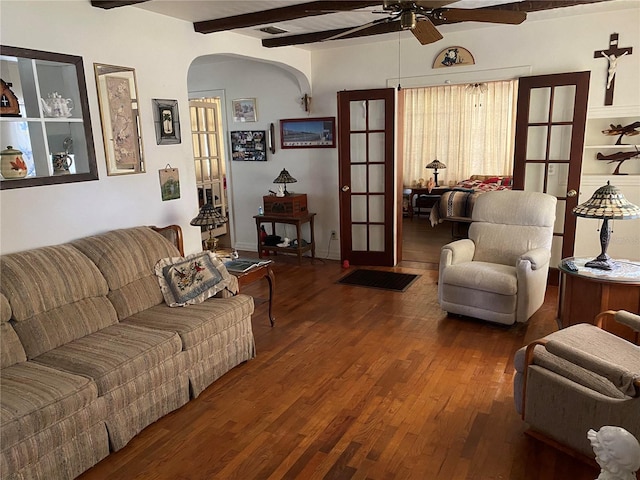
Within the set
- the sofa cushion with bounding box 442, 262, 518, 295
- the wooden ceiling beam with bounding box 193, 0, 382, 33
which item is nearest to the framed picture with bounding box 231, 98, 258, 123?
the wooden ceiling beam with bounding box 193, 0, 382, 33

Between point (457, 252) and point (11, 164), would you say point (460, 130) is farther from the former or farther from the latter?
point (11, 164)

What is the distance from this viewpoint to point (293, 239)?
6180mm

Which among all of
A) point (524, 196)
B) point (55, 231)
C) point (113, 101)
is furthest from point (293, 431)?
point (524, 196)

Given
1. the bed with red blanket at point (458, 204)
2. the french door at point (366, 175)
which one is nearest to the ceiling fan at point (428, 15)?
the french door at point (366, 175)

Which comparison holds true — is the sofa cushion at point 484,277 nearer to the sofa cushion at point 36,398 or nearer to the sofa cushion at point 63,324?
the sofa cushion at point 63,324

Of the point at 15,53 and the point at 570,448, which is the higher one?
the point at 15,53

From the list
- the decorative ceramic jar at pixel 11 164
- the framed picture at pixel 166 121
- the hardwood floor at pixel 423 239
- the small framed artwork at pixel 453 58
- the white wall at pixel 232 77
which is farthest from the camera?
the hardwood floor at pixel 423 239

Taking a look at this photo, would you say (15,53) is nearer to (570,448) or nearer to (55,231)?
(55,231)

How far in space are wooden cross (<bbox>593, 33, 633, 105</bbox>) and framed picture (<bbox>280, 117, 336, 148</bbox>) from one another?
9.14 feet

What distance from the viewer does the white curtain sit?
27.6 ft

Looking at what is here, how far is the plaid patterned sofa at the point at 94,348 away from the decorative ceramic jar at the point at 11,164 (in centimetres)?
46

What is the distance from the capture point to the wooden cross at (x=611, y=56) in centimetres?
419

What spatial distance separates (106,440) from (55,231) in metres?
1.41

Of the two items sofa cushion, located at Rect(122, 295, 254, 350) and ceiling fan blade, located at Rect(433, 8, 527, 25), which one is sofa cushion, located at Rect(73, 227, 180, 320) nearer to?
sofa cushion, located at Rect(122, 295, 254, 350)
